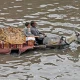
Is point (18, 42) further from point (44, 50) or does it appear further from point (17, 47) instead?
point (44, 50)

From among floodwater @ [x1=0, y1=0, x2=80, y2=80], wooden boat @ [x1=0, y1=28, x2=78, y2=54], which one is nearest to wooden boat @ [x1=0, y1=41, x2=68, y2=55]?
wooden boat @ [x1=0, y1=28, x2=78, y2=54]


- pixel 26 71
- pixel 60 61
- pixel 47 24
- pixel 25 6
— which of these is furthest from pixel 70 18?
pixel 26 71

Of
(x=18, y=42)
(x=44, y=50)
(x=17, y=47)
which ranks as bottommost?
(x=44, y=50)

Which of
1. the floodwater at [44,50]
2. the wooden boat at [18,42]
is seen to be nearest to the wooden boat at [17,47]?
the wooden boat at [18,42]

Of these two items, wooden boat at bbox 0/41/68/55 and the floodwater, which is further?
wooden boat at bbox 0/41/68/55

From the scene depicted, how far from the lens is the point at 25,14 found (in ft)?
80.5

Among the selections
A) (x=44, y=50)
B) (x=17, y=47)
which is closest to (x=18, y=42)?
(x=17, y=47)

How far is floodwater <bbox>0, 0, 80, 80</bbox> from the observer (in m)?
15.1

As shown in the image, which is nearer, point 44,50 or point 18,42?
point 18,42

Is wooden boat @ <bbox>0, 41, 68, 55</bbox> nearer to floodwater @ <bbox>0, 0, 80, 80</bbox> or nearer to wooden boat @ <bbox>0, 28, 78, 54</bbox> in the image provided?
wooden boat @ <bbox>0, 28, 78, 54</bbox>

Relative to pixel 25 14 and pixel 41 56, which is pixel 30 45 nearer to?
pixel 41 56

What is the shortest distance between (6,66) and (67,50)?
3.66 metres

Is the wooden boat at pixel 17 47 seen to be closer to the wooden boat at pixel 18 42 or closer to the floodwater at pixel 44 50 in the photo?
the wooden boat at pixel 18 42

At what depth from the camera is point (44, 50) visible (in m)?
17.8
